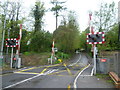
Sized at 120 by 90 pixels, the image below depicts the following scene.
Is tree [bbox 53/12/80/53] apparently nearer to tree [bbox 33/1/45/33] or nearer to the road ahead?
tree [bbox 33/1/45/33]

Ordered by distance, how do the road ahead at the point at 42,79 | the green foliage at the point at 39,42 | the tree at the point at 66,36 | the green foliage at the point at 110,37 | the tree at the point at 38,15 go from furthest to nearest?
the tree at the point at 38,15 → the tree at the point at 66,36 → the green foliage at the point at 110,37 → the green foliage at the point at 39,42 → the road ahead at the point at 42,79

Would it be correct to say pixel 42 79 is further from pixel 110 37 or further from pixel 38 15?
pixel 110 37

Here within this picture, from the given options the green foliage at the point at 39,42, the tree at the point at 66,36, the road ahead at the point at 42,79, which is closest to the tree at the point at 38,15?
the green foliage at the point at 39,42

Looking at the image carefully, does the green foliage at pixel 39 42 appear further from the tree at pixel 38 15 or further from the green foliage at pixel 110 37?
the green foliage at pixel 110 37

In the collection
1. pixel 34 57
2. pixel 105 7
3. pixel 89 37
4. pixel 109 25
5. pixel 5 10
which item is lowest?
pixel 34 57

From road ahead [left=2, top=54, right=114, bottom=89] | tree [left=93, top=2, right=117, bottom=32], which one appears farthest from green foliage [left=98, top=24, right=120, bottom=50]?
road ahead [left=2, top=54, right=114, bottom=89]

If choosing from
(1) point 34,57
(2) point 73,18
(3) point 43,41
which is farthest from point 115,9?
(1) point 34,57

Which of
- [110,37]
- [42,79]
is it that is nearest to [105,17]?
[110,37]

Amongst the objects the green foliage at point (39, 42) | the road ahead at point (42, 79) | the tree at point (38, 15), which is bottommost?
the road ahead at point (42, 79)

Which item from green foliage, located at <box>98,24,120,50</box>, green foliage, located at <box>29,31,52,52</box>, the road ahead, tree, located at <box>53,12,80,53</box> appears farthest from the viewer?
tree, located at <box>53,12,80,53</box>

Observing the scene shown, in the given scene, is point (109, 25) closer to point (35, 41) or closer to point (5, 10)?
point (35, 41)

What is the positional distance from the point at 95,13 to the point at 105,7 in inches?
106

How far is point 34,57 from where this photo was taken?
24.0 meters

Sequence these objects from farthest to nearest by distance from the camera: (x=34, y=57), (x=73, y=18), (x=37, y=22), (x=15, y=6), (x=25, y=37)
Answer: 1. (x=73, y=18)
2. (x=37, y=22)
3. (x=25, y=37)
4. (x=15, y=6)
5. (x=34, y=57)
